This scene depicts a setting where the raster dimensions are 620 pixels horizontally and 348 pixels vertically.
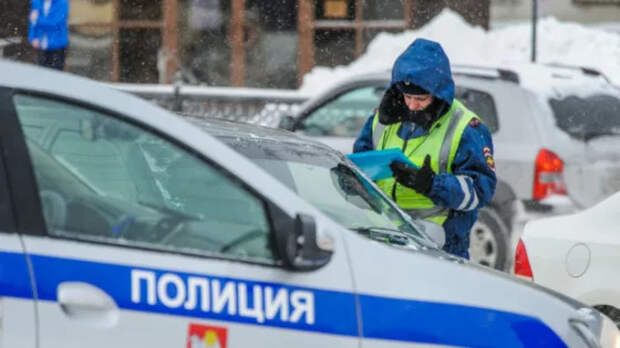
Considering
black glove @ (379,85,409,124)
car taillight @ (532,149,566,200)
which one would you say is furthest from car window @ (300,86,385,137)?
black glove @ (379,85,409,124)

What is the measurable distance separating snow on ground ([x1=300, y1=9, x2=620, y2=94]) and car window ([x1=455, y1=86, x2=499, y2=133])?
296 inches

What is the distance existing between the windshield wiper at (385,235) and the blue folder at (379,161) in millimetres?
718

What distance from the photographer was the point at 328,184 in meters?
6.06

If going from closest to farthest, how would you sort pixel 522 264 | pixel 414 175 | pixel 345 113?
1. pixel 414 175
2. pixel 522 264
3. pixel 345 113

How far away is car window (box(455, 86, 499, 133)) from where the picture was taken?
11.7m

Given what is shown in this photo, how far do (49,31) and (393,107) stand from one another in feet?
29.6

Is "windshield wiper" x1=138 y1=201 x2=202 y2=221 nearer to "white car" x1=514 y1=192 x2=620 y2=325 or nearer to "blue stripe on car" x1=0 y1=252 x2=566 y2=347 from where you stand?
"blue stripe on car" x1=0 y1=252 x2=566 y2=347

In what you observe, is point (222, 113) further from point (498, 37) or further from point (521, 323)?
point (521, 323)

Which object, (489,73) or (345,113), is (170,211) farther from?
(345,113)

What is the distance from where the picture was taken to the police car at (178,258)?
4.44 metres

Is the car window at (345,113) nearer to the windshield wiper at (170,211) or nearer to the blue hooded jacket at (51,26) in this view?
the blue hooded jacket at (51,26)

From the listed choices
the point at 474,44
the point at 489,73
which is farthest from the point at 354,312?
the point at 474,44

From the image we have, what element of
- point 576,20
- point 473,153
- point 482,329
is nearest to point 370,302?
point 482,329

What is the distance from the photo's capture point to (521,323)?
485cm
